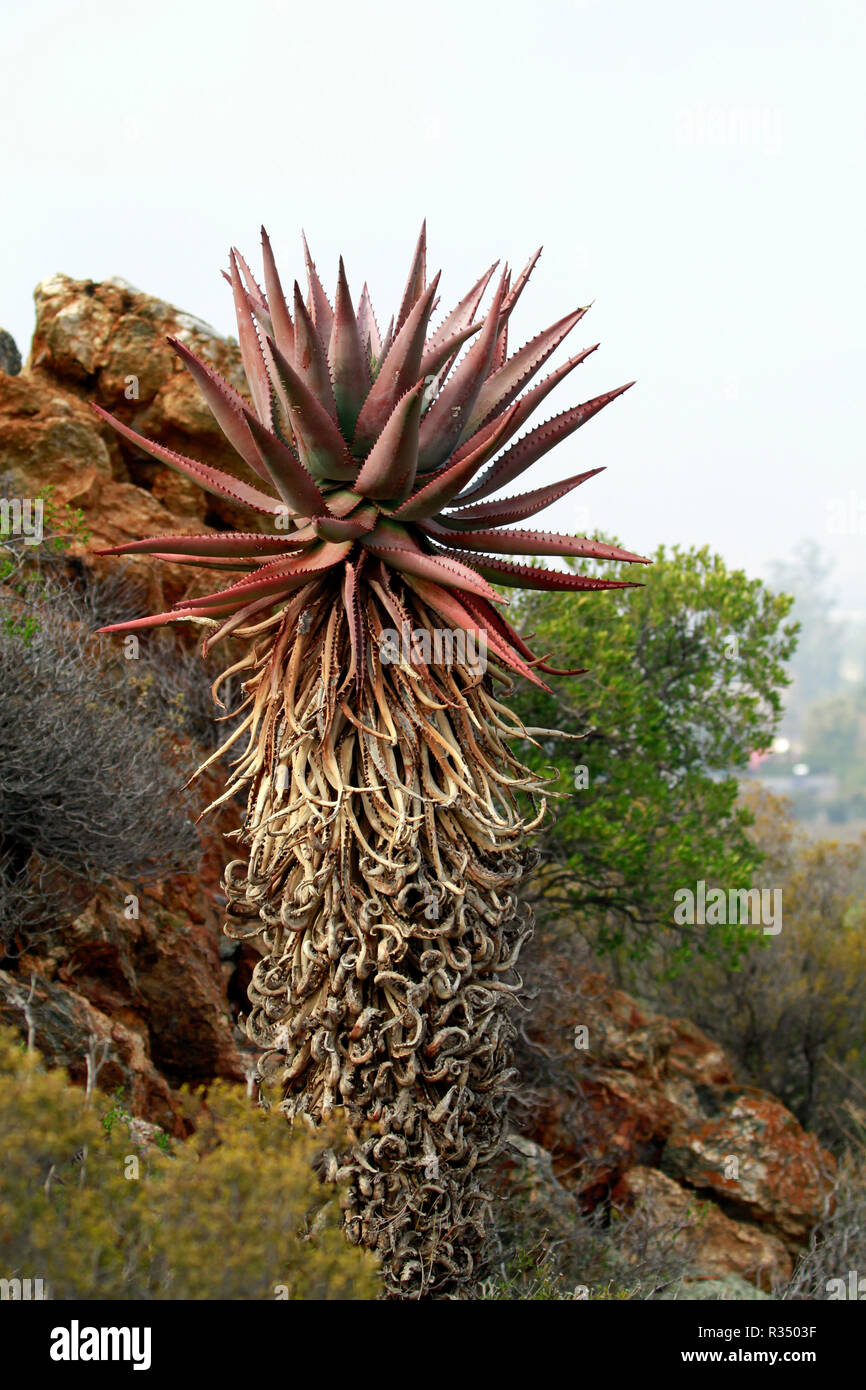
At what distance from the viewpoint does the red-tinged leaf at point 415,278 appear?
11.6 feet

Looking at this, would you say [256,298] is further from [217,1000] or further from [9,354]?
[9,354]

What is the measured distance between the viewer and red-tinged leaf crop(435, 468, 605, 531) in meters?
3.51

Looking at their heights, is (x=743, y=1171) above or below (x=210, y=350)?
below

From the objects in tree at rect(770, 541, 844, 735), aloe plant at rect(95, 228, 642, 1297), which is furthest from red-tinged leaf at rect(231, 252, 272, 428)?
tree at rect(770, 541, 844, 735)

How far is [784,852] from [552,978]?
21.8 ft

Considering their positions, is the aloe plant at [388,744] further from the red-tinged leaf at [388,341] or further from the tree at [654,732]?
the tree at [654,732]

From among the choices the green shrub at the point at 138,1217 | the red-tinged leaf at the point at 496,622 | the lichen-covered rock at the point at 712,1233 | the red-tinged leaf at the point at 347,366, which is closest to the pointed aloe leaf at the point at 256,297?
the red-tinged leaf at the point at 347,366

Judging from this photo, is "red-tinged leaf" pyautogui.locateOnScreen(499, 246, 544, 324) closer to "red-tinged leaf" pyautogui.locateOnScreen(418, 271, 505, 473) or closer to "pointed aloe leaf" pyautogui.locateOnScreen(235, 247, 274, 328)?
"red-tinged leaf" pyautogui.locateOnScreen(418, 271, 505, 473)

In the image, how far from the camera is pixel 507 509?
3.52 metres

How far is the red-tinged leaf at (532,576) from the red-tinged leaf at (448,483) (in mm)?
290
